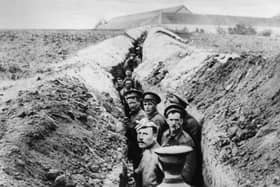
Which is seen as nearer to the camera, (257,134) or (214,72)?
(257,134)

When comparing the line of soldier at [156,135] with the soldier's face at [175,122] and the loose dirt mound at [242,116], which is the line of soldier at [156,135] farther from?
the loose dirt mound at [242,116]

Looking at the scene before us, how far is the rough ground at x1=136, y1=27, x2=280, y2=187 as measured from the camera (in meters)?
4.80

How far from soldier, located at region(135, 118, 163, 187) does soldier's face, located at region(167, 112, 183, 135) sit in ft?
1.14

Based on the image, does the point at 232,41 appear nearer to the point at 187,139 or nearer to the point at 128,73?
the point at 128,73

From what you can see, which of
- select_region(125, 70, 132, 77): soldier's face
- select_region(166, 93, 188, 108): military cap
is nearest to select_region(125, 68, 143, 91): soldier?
select_region(125, 70, 132, 77): soldier's face

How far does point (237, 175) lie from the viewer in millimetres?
4852

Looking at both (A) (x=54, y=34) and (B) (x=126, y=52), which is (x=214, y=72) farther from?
(A) (x=54, y=34)

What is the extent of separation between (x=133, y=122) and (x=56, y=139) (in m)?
2.18

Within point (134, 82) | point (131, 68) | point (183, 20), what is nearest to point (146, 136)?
point (134, 82)

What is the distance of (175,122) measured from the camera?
5.84 metres

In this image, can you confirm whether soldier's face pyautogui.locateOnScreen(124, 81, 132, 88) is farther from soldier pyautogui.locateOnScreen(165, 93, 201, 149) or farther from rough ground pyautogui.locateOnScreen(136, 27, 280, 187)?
soldier pyautogui.locateOnScreen(165, 93, 201, 149)

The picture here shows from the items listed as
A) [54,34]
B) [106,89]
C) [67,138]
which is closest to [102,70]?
[106,89]

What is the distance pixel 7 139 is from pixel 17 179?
587 millimetres

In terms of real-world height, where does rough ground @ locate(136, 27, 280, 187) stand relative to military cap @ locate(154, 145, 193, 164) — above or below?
below
